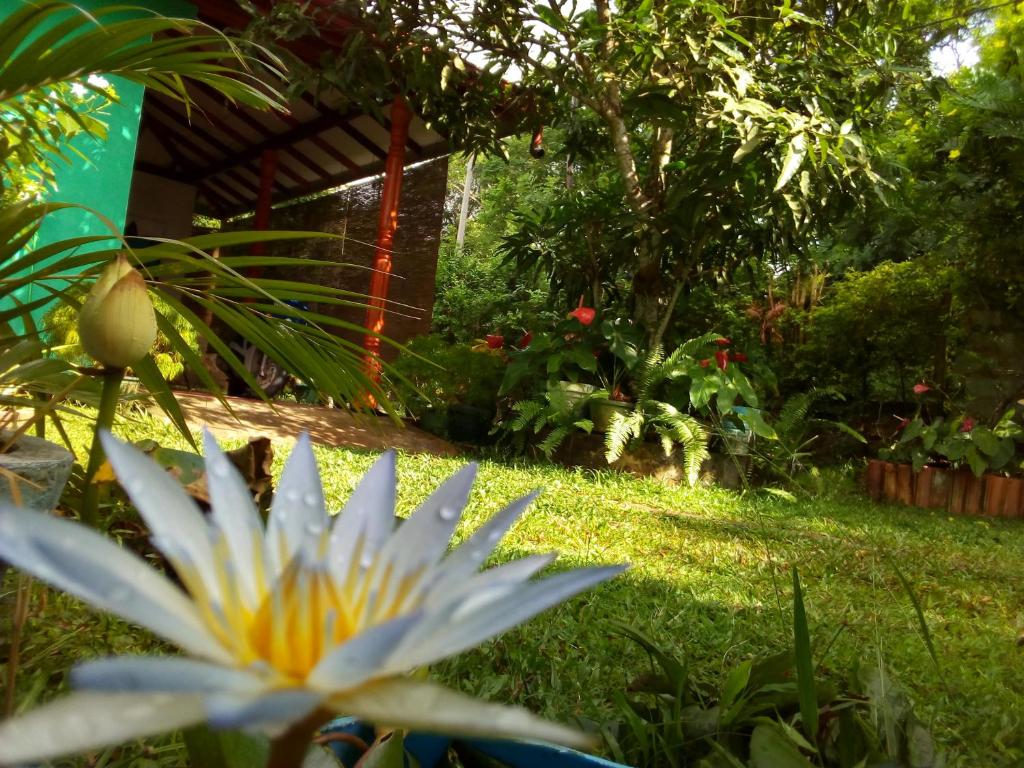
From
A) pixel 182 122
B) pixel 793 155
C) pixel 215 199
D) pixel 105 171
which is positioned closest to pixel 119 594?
pixel 793 155

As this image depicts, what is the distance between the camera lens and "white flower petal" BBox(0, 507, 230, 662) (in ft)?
0.64

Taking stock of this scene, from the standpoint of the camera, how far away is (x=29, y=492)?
716 mm

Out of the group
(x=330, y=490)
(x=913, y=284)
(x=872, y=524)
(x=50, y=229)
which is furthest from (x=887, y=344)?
(x=50, y=229)

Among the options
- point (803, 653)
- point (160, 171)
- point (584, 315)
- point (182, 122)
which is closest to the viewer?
point (803, 653)

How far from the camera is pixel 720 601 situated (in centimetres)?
235

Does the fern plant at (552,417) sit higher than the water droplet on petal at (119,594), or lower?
lower

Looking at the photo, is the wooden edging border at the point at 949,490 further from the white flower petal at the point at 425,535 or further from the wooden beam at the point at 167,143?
the wooden beam at the point at 167,143

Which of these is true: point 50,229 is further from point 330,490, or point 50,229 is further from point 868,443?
point 868,443

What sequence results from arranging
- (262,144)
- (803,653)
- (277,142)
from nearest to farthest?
(803,653) < (277,142) < (262,144)

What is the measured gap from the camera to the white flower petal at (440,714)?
172mm

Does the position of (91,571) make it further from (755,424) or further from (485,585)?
(755,424)

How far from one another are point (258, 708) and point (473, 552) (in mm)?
104

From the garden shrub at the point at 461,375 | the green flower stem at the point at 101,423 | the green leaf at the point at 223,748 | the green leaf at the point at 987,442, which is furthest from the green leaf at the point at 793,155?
the green leaf at the point at 223,748

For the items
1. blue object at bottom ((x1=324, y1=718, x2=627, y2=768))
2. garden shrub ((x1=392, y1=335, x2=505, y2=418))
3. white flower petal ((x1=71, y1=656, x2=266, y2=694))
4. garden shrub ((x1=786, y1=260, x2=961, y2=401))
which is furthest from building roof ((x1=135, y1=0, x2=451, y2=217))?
white flower petal ((x1=71, y1=656, x2=266, y2=694))
